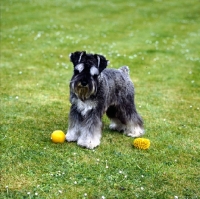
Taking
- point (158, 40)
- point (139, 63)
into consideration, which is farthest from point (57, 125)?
point (158, 40)

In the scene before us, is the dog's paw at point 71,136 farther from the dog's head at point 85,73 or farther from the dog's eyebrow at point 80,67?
the dog's eyebrow at point 80,67

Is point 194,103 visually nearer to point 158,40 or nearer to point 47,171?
point 47,171

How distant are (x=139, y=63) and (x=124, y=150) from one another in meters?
9.76

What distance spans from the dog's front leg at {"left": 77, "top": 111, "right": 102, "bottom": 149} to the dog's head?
0.56 m

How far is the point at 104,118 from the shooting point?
1100cm

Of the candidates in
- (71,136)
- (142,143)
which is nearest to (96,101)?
(71,136)

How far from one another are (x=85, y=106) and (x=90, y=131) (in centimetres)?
62

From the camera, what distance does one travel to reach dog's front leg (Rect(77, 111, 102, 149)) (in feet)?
28.5

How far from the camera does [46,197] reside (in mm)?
6742

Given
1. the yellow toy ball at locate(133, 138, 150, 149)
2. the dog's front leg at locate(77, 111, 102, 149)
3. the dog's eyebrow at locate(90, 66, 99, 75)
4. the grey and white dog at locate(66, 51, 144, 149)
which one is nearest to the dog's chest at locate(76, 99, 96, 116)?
the grey and white dog at locate(66, 51, 144, 149)

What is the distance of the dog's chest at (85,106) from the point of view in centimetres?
860

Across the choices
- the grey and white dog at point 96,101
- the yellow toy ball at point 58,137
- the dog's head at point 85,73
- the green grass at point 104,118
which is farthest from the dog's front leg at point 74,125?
the dog's head at point 85,73

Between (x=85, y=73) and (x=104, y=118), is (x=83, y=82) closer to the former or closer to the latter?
(x=85, y=73)

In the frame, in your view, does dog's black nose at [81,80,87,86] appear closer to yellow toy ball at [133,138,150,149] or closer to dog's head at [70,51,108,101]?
dog's head at [70,51,108,101]
